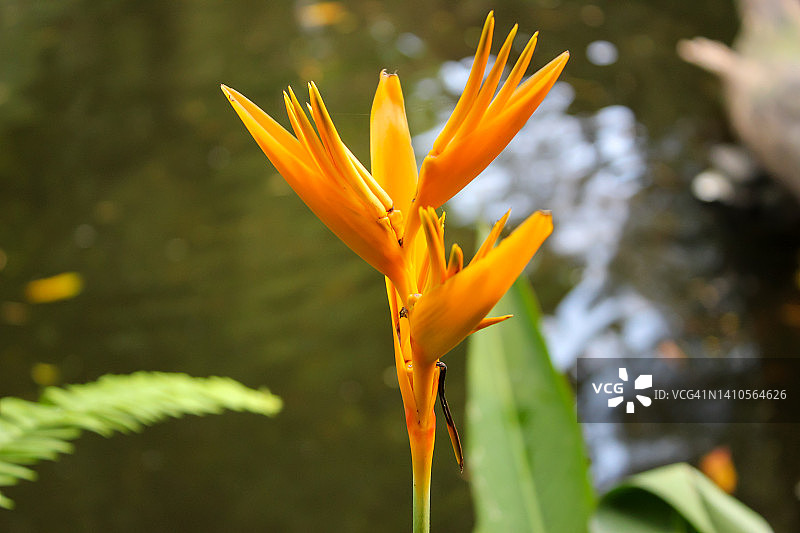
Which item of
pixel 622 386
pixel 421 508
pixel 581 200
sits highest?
pixel 581 200

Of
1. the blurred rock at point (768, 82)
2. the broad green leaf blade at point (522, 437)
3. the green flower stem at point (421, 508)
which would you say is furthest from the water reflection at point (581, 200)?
→ the green flower stem at point (421, 508)

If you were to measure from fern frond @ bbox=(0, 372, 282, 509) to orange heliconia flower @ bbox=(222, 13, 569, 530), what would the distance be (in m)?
0.39

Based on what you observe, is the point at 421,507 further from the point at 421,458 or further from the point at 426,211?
the point at 426,211

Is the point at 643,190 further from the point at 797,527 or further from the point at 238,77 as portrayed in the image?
the point at 238,77

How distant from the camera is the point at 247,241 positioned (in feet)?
6.95

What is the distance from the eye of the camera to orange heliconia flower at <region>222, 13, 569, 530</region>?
10.3 inches

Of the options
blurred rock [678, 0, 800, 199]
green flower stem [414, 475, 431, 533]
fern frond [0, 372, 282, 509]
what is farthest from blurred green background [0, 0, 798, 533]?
green flower stem [414, 475, 431, 533]

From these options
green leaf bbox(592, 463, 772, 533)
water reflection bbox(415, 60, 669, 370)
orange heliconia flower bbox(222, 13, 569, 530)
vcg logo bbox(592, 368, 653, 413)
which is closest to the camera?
orange heliconia flower bbox(222, 13, 569, 530)

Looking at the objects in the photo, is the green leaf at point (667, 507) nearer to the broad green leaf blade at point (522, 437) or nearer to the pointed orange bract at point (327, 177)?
the broad green leaf blade at point (522, 437)

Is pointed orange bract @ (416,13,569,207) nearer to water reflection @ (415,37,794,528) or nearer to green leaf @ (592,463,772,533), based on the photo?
green leaf @ (592,463,772,533)

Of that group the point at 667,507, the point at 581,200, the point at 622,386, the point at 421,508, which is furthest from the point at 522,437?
the point at 581,200

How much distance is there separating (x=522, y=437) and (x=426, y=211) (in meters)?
0.37

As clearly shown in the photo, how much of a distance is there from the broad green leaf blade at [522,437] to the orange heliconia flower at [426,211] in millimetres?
287

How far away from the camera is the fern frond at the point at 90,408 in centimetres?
60
